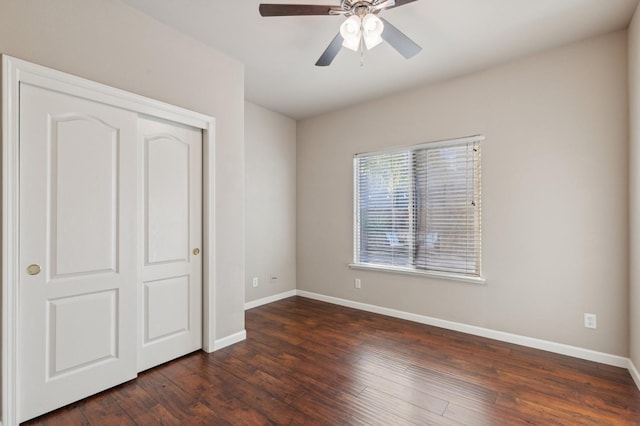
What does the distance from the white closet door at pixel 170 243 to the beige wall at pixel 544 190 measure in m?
2.41

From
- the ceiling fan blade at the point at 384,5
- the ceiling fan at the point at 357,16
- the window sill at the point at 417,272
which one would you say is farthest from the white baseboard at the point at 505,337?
the ceiling fan blade at the point at 384,5

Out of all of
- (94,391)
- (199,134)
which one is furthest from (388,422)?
(199,134)

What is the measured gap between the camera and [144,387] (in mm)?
2227

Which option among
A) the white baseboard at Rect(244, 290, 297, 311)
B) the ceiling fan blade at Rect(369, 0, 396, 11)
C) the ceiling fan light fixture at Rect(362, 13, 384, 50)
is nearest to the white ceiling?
the ceiling fan blade at Rect(369, 0, 396, 11)

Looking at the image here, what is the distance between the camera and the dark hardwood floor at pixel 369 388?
6.24ft

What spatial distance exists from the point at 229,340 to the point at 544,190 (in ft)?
11.1

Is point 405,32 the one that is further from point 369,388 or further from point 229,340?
point 229,340

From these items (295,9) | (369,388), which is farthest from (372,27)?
(369,388)

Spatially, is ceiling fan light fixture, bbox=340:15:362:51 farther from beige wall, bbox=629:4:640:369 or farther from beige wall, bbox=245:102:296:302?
beige wall, bbox=245:102:296:302

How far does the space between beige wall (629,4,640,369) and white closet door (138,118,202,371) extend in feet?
11.8

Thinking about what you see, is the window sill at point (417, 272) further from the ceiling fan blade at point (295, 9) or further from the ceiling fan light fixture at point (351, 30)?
the ceiling fan blade at point (295, 9)

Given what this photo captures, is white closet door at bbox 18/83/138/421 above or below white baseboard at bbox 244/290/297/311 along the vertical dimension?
above

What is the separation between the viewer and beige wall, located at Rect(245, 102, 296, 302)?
4258 millimetres

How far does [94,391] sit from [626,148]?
4.58m
